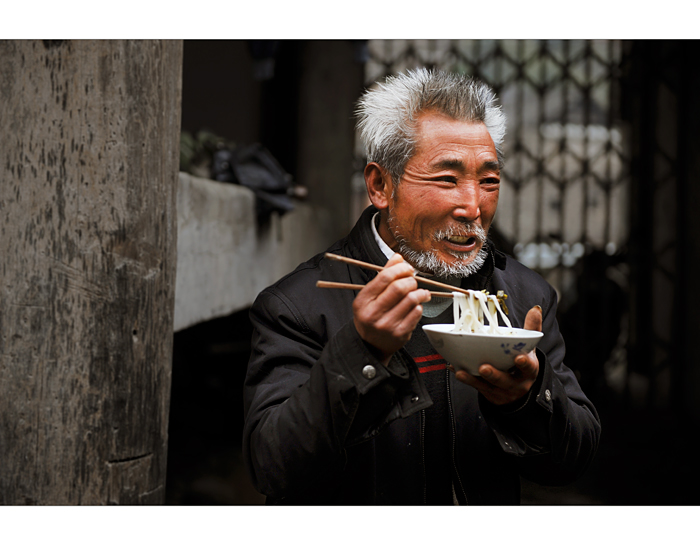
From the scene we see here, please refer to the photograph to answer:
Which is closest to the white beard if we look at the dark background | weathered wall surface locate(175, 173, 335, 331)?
weathered wall surface locate(175, 173, 335, 331)

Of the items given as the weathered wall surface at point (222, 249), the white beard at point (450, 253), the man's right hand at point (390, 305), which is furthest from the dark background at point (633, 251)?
the man's right hand at point (390, 305)

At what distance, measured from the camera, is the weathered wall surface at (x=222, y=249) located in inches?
118

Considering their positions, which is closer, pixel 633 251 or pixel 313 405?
pixel 313 405

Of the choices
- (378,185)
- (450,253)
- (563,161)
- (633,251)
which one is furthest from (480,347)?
(633,251)

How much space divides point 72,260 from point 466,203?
114 centimetres

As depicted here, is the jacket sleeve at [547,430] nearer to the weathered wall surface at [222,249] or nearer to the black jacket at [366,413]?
the black jacket at [366,413]

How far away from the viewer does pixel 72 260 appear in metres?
1.82

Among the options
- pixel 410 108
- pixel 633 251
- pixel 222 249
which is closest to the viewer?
pixel 410 108

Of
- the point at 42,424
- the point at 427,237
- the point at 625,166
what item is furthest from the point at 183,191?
the point at 625,166

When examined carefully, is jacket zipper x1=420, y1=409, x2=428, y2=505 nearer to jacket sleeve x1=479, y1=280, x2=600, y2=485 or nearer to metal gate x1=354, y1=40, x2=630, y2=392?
jacket sleeve x1=479, y1=280, x2=600, y2=485

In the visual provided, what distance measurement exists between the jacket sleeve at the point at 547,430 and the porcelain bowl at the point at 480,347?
13cm

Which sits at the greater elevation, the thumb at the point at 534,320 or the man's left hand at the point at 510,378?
the thumb at the point at 534,320

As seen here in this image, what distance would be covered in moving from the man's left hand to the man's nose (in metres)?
0.28

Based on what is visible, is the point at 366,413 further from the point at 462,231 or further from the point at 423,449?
the point at 462,231
